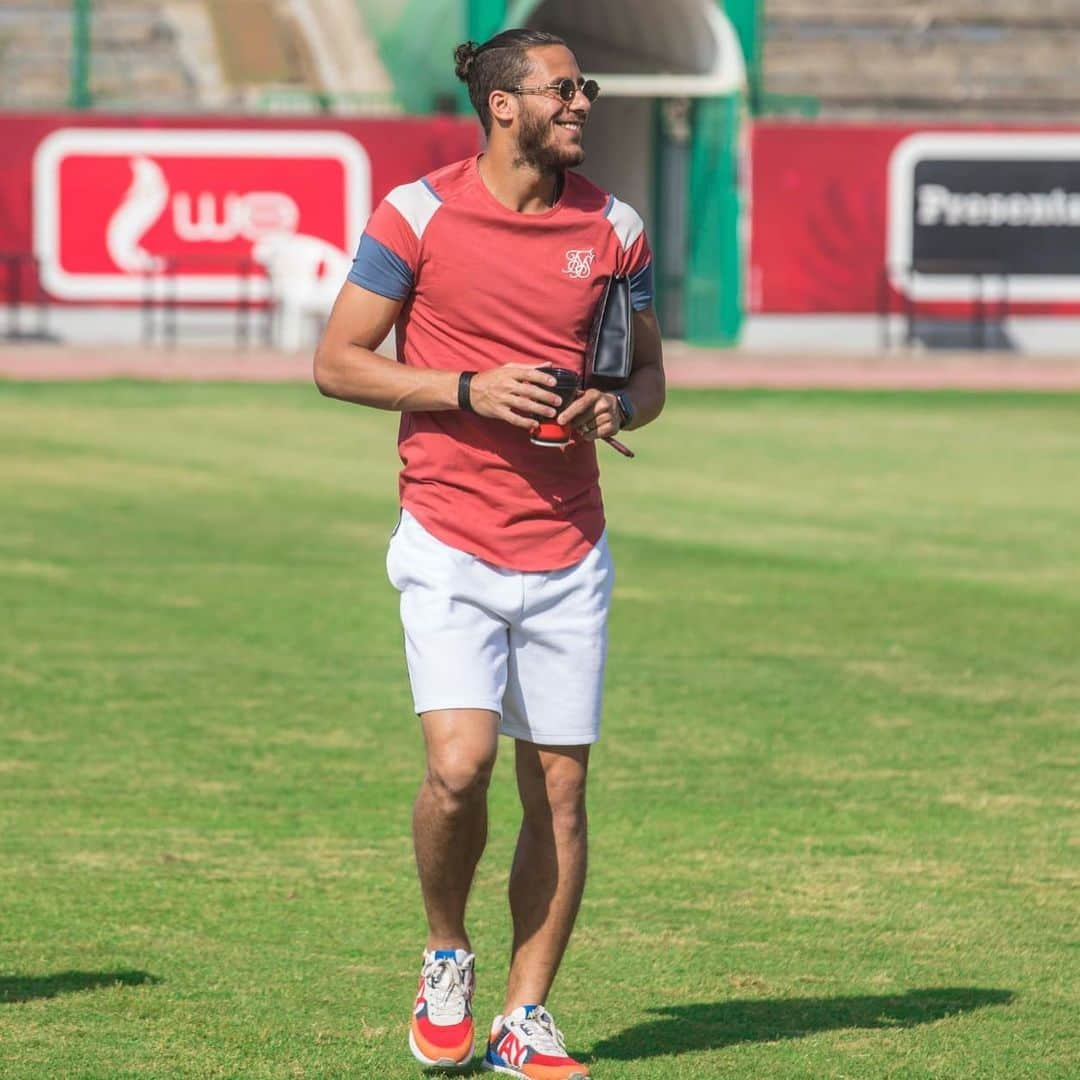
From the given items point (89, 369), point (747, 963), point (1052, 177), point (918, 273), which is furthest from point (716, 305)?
point (747, 963)

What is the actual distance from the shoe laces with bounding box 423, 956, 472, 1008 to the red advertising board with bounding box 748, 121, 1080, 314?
26.4 meters

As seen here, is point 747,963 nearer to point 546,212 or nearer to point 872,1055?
point 872,1055

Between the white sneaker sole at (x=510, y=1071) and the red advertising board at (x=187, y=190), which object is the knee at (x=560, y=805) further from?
the red advertising board at (x=187, y=190)

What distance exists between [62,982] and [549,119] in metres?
2.43

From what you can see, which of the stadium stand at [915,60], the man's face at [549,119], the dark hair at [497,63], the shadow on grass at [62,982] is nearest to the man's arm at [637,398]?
the man's face at [549,119]

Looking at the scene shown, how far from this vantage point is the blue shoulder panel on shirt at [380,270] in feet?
16.1

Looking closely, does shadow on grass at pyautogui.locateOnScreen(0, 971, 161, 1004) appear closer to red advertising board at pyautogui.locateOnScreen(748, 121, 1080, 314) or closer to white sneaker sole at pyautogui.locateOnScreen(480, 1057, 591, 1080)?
white sneaker sole at pyautogui.locateOnScreen(480, 1057, 591, 1080)

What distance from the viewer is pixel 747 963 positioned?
596 cm

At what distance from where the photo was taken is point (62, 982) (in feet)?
18.6

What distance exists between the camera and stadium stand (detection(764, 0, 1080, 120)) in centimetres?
3538

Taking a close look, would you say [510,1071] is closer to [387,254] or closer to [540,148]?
[387,254]

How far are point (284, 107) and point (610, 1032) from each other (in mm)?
27057

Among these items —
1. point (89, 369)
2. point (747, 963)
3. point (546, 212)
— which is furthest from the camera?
point (89, 369)

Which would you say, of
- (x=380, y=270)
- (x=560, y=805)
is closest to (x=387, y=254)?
(x=380, y=270)
